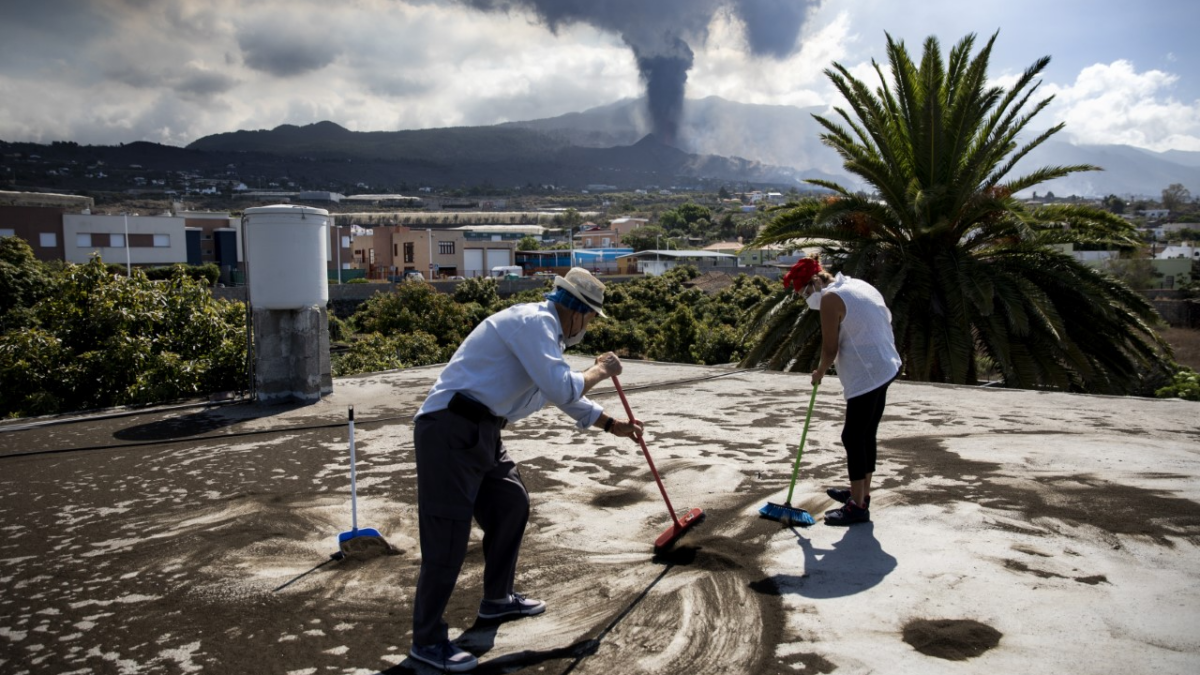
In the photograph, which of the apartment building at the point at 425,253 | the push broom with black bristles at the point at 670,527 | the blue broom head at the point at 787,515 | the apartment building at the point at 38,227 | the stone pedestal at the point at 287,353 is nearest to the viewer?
the push broom with black bristles at the point at 670,527

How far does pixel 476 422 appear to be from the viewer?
3.70 meters

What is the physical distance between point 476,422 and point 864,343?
101 inches

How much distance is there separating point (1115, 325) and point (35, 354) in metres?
14.5

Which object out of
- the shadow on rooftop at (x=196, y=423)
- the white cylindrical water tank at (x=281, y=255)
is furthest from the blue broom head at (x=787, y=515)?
the white cylindrical water tank at (x=281, y=255)

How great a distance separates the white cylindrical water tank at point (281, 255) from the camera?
9.27 metres

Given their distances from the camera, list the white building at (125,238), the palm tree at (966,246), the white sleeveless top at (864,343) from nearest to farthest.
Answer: the white sleeveless top at (864,343), the palm tree at (966,246), the white building at (125,238)

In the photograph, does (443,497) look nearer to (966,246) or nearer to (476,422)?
(476,422)

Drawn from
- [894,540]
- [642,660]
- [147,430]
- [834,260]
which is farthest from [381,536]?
[834,260]

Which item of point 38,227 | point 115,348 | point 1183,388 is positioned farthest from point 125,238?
point 1183,388

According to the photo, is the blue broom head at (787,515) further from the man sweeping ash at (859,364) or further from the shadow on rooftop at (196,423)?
the shadow on rooftop at (196,423)

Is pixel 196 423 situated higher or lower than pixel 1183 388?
higher

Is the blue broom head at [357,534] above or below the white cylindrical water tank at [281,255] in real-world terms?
below

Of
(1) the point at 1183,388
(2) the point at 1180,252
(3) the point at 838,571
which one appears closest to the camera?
(3) the point at 838,571

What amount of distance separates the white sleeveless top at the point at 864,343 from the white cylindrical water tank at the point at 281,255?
20.1ft
